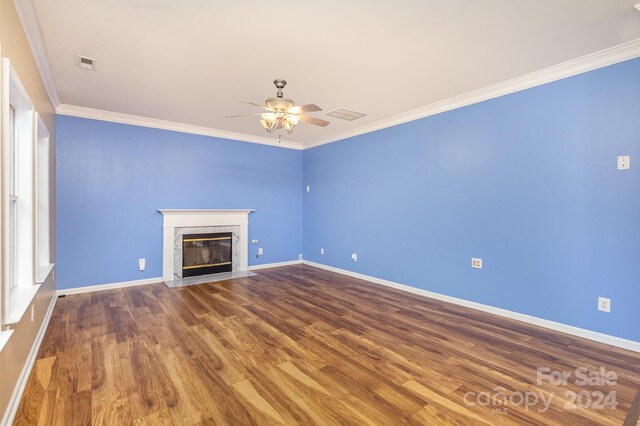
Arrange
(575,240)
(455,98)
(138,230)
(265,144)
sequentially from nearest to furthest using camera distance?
(575,240) → (455,98) → (138,230) → (265,144)

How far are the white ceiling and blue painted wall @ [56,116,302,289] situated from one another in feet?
2.90

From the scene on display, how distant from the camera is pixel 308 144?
6.62m

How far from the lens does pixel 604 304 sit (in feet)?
9.33

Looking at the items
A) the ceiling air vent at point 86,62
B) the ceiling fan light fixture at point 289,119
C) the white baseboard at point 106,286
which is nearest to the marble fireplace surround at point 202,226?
the white baseboard at point 106,286

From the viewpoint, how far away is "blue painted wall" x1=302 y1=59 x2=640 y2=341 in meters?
2.78

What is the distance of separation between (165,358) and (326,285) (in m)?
2.76

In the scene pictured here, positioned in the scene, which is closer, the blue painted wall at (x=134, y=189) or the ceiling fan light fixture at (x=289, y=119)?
the ceiling fan light fixture at (x=289, y=119)

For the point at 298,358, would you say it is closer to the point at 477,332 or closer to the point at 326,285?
the point at 477,332

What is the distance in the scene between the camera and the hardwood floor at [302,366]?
1854 millimetres

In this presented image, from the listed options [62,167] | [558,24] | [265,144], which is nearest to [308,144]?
[265,144]

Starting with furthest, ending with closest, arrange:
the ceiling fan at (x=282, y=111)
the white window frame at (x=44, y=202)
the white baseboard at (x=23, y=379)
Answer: the white window frame at (x=44, y=202) → the ceiling fan at (x=282, y=111) → the white baseboard at (x=23, y=379)

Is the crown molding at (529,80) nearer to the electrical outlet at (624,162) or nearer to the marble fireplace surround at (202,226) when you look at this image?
the electrical outlet at (624,162)

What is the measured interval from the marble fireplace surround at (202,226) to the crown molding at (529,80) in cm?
319

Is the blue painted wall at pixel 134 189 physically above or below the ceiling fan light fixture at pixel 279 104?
below
